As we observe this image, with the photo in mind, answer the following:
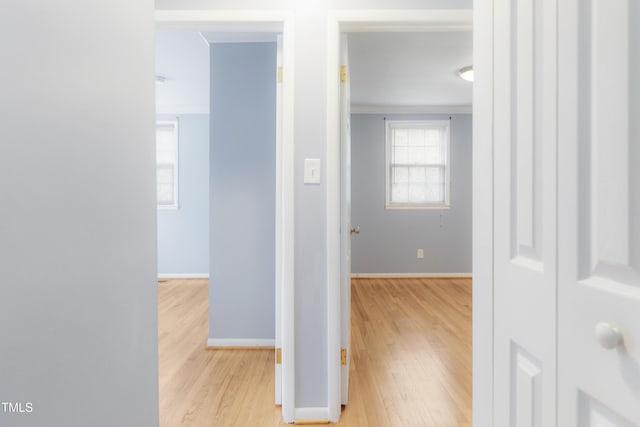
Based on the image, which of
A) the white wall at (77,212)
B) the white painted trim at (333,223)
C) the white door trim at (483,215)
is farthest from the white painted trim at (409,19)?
the white wall at (77,212)

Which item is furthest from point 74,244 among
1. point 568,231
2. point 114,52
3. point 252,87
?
point 252,87

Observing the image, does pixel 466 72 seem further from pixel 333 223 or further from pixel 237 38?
pixel 333 223

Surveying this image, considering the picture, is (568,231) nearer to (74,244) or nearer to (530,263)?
(530,263)

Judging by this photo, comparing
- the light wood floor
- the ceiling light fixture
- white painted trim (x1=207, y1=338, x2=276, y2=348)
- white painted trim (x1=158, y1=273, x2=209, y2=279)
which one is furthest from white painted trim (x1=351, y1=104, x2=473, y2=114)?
white painted trim (x1=207, y1=338, x2=276, y2=348)

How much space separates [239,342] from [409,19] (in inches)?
101

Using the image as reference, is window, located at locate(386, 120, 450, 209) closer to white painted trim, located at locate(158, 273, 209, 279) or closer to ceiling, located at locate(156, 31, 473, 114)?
ceiling, located at locate(156, 31, 473, 114)

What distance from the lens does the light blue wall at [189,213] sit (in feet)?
18.6

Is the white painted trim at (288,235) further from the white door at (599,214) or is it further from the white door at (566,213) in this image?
the white door at (599,214)

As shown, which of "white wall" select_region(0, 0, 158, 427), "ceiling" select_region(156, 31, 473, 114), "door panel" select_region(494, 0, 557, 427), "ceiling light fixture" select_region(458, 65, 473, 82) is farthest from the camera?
"ceiling light fixture" select_region(458, 65, 473, 82)

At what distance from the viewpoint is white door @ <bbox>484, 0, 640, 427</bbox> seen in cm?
61

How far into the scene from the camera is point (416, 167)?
5.73m

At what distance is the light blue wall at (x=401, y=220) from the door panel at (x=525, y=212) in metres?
4.66

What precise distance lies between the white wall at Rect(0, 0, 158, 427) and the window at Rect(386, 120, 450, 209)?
4966 mm

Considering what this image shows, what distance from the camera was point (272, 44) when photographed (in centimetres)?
305
